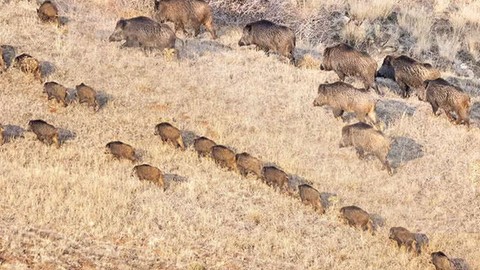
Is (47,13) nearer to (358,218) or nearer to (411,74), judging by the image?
(411,74)

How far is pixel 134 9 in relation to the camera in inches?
773

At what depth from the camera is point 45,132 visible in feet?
37.4

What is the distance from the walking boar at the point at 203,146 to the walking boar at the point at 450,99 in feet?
17.1

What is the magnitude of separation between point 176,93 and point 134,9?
6.21 m

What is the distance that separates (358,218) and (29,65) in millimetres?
6879

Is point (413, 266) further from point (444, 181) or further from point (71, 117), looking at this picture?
point (71, 117)

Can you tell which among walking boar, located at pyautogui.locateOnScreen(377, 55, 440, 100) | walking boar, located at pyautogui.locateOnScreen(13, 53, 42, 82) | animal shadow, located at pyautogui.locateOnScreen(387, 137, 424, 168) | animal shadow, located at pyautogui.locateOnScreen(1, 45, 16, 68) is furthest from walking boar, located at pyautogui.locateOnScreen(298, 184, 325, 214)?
animal shadow, located at pyautogui.locateOnScreen(1, 45, 16, 68)

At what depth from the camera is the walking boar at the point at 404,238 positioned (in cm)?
994

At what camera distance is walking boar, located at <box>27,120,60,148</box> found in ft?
37.4

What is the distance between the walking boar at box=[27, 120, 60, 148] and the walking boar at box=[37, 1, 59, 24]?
539 centimetres

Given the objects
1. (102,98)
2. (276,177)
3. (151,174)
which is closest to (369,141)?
(276,177)

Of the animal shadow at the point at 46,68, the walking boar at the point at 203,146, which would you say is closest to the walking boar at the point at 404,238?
the walking boar at the point at 203,146

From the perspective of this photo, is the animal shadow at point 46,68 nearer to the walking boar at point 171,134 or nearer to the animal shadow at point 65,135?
the animal shadow at point 65,135

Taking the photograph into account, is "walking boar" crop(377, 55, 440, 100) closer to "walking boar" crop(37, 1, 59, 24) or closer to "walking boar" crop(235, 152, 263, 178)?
"walking boar" crop(235, 152, 263, 178)
